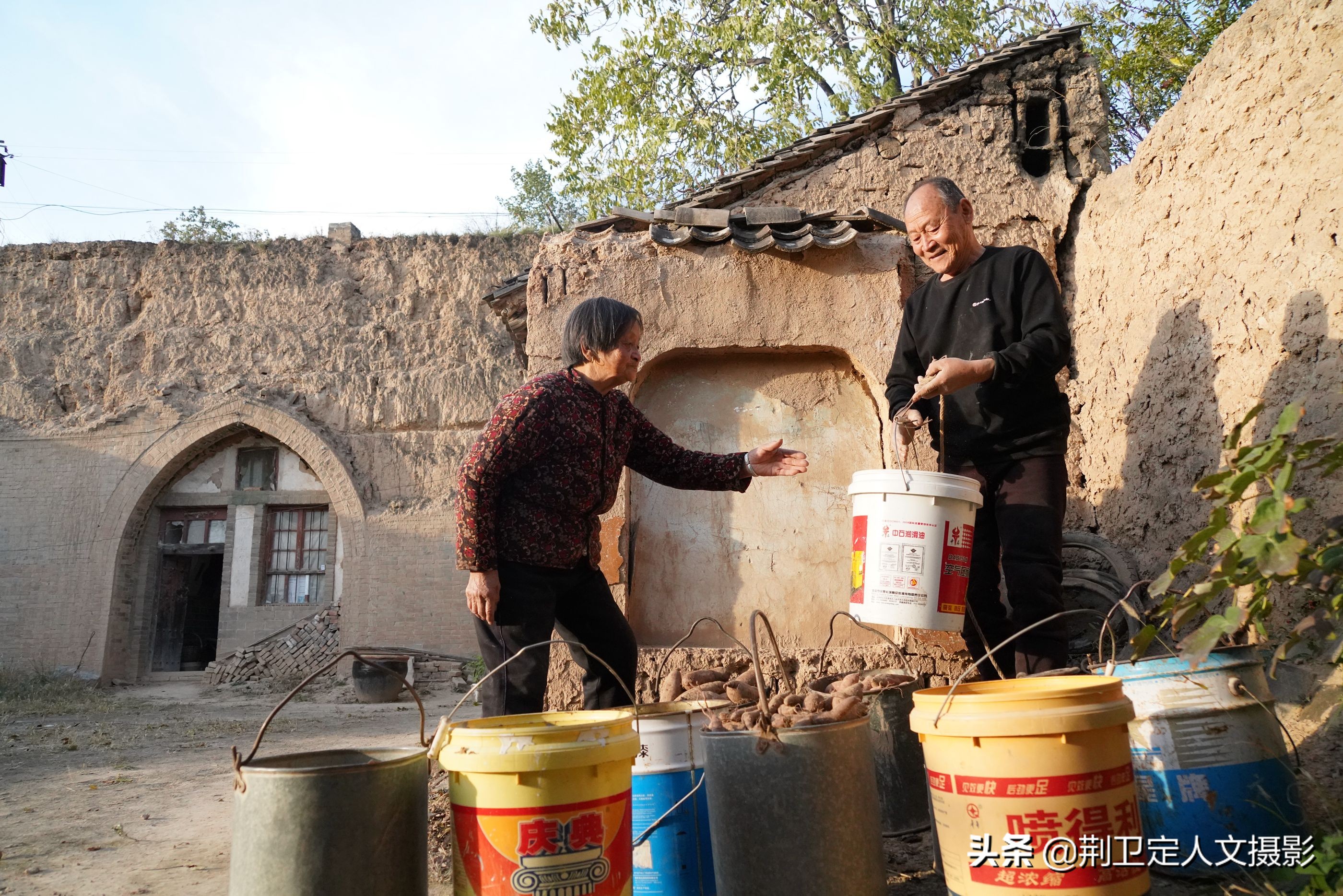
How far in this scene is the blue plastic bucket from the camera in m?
2.43

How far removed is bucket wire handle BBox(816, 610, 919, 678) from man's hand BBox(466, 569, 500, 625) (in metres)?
1.04

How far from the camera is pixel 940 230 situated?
11.1 ft

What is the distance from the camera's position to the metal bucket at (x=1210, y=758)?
7.61 feet

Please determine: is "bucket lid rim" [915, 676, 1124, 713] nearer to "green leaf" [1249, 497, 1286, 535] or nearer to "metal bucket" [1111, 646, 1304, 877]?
"metal bucket" [1111, 646, 1304, 877]

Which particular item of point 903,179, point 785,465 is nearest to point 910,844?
point 785,465

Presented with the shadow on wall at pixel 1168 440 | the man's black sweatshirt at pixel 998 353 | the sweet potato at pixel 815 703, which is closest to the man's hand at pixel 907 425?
the man's black sweatshirt at pixel 998 353

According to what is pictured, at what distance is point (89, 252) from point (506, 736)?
568 inches

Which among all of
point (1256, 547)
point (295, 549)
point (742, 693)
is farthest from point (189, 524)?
point (1256, 547)

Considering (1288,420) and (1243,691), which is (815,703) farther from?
(1288,420)

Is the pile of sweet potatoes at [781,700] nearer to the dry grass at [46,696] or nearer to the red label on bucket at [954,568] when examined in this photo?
the red label on bucket at [954,568]

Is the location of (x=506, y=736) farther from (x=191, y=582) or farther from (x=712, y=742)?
(x=191, y=582)

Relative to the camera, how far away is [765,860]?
7.19 ft

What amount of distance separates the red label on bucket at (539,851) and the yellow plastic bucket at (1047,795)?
2.66 feet

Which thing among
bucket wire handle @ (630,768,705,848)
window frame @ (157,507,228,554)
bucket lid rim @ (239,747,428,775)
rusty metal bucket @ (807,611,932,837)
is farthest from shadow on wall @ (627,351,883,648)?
window frame @ (157,507,228,554)
